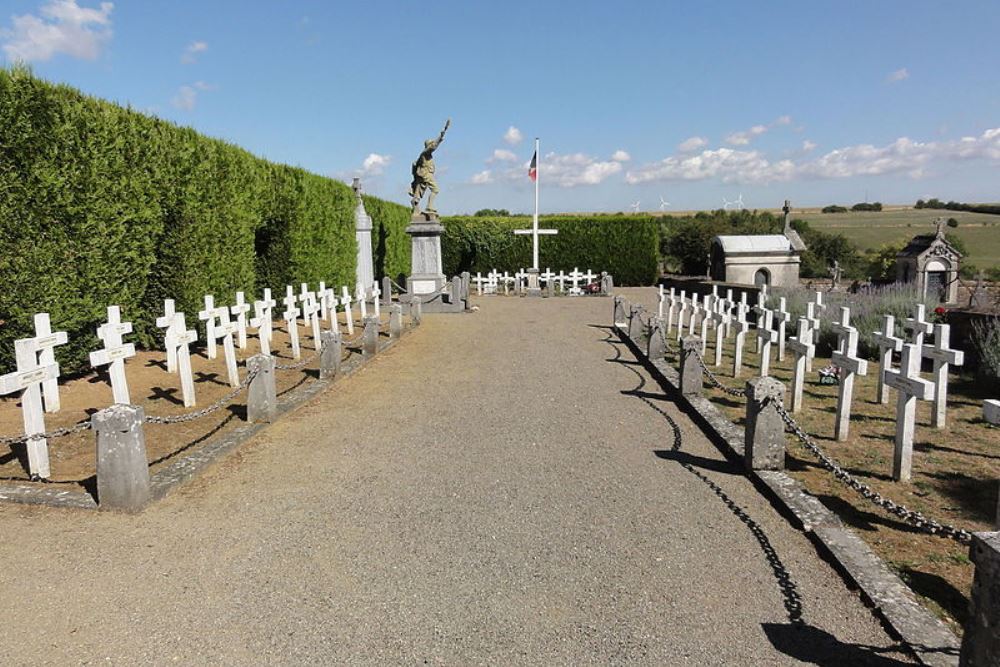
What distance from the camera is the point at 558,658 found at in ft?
9.27

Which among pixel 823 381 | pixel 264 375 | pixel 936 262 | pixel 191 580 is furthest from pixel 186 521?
pixel 936 262

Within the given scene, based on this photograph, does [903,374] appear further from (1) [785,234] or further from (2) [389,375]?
(1) [785,234]

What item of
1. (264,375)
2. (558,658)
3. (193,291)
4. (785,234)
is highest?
(785,234)

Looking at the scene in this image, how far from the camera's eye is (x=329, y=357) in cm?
876

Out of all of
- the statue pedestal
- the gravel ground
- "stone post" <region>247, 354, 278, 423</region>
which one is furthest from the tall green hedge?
the statue pedestal

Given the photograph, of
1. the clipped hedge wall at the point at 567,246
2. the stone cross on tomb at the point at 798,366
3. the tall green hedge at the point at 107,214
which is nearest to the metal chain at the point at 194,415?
the tall green hedge at the point at 107,214

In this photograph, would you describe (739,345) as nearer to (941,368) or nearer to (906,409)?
(941,368)

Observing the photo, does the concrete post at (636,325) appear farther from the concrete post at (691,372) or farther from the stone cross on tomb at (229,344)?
the stone cross on tomb at (229,344)

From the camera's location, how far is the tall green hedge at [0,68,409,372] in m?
6.91

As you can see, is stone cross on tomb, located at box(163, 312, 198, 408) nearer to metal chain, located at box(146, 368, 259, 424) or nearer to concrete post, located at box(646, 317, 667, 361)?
metal chain, located at box(146, 368, 259, 424)

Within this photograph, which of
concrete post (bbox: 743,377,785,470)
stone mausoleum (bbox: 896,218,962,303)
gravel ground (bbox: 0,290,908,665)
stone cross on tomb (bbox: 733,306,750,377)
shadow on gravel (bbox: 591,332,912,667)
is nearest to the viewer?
shadow on gravel (bbox: 591,332,912,667)

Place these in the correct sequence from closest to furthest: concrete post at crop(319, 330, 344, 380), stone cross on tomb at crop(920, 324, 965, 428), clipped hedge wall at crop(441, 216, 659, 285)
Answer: stone cross on tomb at crop(920, 324, 965, 428), concrete post at crop(319, 330, 344, 380), clipped hedge wall at crop(441, 216, 659, 285)

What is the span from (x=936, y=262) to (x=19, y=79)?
72.2 feet

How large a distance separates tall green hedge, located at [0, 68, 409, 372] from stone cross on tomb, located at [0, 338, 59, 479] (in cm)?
207
